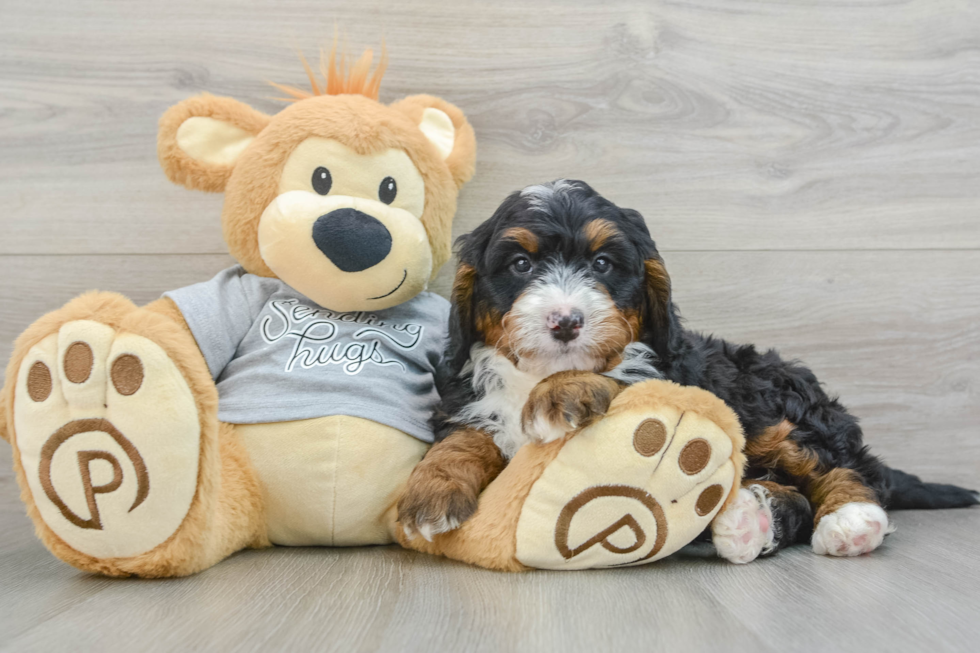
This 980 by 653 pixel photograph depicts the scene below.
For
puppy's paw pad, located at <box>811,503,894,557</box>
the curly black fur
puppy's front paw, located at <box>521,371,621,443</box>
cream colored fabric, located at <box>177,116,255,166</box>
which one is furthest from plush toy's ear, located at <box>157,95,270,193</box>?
puppy's paw pad, located at <box>811,503,894,557</box>

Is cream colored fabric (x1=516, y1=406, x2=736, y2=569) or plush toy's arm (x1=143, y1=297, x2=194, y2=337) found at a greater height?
plush toy's arm (x1=143, y1=297, x2=194, y2=337)

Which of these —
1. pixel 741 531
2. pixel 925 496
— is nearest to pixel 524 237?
pixel 741 531

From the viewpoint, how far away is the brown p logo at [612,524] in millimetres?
1533

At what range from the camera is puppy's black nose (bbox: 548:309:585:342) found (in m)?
1.59

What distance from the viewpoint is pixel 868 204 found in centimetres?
265

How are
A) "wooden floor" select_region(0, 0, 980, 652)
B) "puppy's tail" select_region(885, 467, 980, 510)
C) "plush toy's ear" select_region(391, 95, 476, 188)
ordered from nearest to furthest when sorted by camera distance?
1. "plush toy's ear" select_region(391, 95, 476, 188)
2. "puppy's tail" select_region(885, 467, 980, 510)
3. "wooden floor" select_region(0, 0, 980, 652)

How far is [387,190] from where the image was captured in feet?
6.46

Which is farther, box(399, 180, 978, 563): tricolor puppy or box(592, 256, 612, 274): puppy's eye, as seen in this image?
box(592, 256, 612, 274): puppy's eye

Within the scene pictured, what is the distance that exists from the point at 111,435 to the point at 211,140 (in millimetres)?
916

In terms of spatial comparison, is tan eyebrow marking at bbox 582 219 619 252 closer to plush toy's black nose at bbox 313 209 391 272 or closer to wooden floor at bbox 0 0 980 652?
plush toy's black nose at bbox 313 209 391 272

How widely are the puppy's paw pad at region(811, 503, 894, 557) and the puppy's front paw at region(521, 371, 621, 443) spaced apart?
72 centimetres

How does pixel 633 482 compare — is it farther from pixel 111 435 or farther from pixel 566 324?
pixel 111 435

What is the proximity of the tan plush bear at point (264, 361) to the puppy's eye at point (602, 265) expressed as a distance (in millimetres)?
500

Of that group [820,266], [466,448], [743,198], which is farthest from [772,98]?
[466,448]
